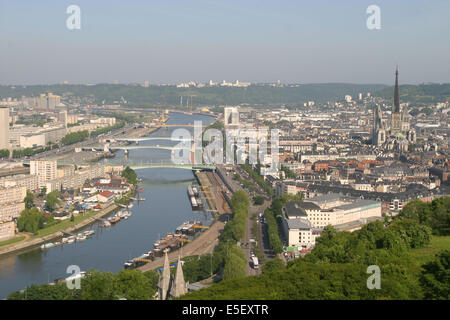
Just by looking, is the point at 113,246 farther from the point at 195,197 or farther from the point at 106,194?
the point at 195,197

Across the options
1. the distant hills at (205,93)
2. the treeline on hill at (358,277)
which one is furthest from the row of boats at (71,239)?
the distant hills at (205,93)

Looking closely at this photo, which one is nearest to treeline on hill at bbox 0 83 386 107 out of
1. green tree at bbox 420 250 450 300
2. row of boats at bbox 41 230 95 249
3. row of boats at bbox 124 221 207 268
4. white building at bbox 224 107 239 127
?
white building at bbox 224 107 239 127

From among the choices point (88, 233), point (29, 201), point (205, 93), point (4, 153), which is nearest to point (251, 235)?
point (88, 233)

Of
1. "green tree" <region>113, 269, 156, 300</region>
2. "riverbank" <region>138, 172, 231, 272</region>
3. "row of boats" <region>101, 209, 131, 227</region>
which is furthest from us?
"row of boats" <region>101, 209, 131, 227</region>

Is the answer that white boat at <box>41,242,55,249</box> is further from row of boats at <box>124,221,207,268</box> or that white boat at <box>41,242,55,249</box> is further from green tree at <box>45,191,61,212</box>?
green tree at <box>45,191,61,212</box>

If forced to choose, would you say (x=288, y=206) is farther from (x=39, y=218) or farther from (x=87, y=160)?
(x=87, y=160)

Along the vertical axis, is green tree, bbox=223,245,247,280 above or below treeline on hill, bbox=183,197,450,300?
below
